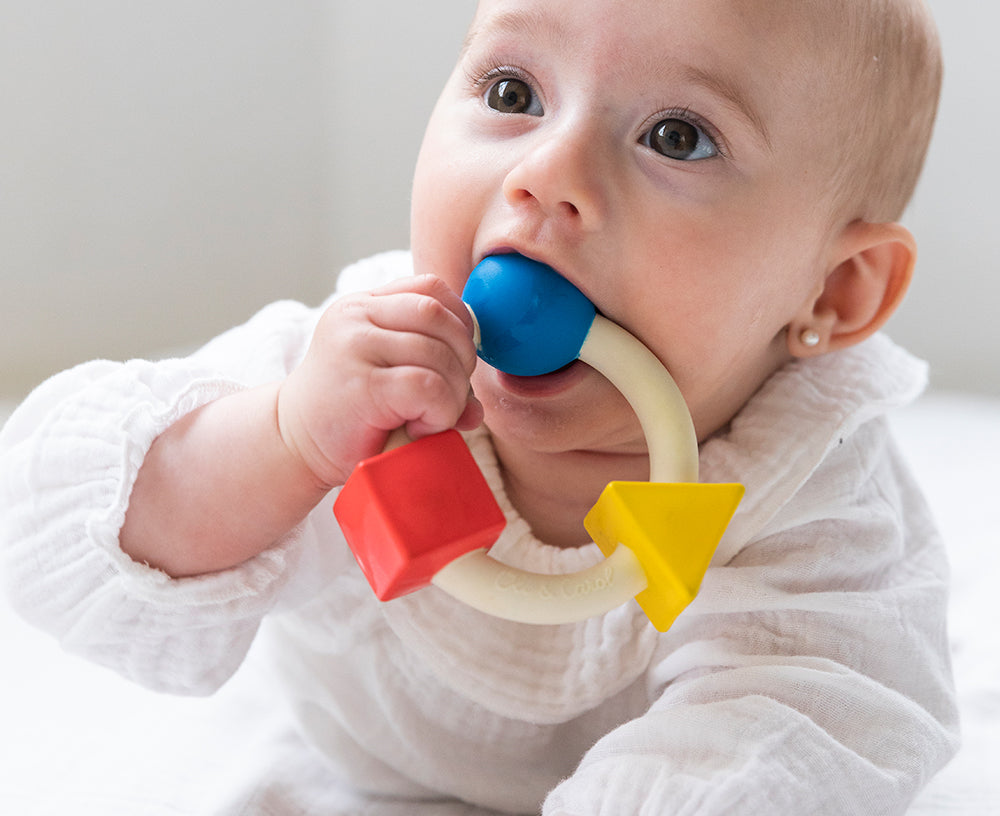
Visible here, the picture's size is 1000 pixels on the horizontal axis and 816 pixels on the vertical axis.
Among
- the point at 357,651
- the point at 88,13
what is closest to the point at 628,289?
the point at 357,651

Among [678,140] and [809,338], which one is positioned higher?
[678,140]

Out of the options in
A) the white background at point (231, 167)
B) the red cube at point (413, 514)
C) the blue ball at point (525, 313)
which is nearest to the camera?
the red cube at point (413, 514)

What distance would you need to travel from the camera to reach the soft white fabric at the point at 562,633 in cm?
67

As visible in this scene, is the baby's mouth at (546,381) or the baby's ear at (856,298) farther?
the baby's ear at (856,298)

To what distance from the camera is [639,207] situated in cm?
68

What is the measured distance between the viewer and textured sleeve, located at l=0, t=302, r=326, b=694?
69 cm

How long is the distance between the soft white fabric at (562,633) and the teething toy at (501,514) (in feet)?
→ 0.40

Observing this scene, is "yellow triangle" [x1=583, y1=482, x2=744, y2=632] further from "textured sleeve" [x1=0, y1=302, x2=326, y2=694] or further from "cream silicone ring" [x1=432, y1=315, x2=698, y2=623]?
"textured sleeve" [x1=0, y1=302, x2=326, y2=694]

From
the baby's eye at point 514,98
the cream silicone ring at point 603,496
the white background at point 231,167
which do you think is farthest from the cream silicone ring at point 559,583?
the white background at point 231,167

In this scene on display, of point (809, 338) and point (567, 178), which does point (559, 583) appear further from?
point (809, 338)

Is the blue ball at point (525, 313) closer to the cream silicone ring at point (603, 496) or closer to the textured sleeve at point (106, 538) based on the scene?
the cream silicone ring at point (603, 496)

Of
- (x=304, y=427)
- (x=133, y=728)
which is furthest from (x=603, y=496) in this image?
(x=133, y=728)

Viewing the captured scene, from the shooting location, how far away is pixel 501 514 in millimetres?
569

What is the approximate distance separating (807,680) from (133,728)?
1.60 feet
